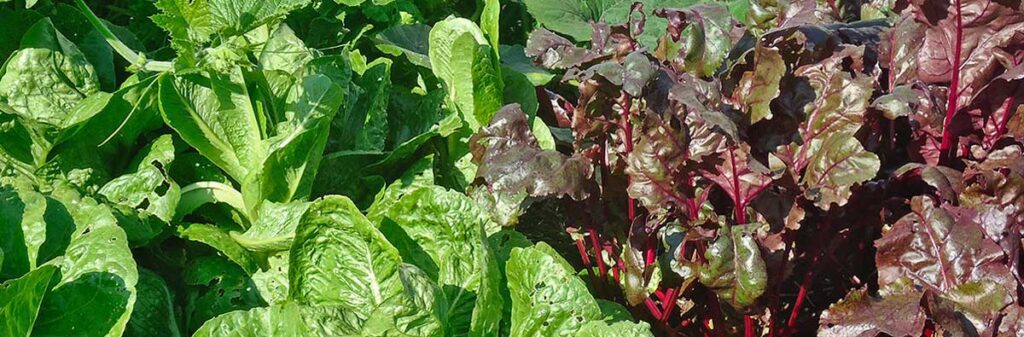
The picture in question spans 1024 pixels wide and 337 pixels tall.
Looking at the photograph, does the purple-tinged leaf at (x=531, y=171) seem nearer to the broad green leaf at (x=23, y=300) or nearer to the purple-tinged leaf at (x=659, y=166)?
the purple-tinged leaf at (x=659, y=166)

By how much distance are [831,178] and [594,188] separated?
464mm

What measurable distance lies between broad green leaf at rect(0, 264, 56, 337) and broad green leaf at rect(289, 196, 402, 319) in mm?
438

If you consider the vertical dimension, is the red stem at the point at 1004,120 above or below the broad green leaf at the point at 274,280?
above

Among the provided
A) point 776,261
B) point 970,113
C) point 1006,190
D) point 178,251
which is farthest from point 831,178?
point 178,251

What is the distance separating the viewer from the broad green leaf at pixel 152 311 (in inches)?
78.1

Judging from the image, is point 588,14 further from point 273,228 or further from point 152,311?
point 152,311

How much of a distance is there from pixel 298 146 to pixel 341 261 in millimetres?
→ 310

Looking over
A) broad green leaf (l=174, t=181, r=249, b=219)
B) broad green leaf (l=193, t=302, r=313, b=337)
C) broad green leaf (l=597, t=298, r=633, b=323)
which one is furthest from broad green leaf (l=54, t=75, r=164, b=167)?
broad green leaf (l=597, t=298, r=633, b=323)

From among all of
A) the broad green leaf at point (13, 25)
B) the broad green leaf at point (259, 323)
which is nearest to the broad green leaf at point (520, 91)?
the broad green leaf at point (259, 323)

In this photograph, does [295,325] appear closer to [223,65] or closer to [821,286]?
[223,65]

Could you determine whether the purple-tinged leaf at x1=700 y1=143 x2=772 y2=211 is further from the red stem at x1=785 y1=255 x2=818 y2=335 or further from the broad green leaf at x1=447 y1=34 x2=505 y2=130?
the broad green leaf at x1=447 y1=34 x2=505 y2=130

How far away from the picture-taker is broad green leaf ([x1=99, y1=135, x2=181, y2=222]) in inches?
85.5

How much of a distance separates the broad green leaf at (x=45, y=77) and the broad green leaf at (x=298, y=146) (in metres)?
0.49

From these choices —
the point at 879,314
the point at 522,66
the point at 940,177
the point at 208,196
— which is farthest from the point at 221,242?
the point at 940,177
